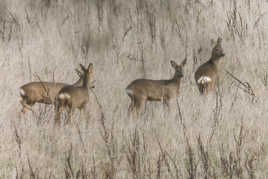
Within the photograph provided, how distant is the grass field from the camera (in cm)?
311

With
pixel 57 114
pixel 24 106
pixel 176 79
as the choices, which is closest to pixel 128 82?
pixel 176 79

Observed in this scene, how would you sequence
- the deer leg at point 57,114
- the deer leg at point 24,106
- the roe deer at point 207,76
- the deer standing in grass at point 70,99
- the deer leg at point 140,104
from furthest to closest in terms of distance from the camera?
the roe deer at point 207,76 → the deer leg at point 140,104 → the deer leg at point 24,106 → the deer standing in grass at point 70,99 → the deer leg at point 57,114

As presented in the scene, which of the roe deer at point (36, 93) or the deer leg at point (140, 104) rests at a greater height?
the roe deer at point (36, 93)

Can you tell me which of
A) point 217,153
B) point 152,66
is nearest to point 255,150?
point 217,153

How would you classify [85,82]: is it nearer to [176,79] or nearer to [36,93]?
[36,93]

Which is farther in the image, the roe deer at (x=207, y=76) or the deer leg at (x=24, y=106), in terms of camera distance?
the roe deer at (x=207, y=76)

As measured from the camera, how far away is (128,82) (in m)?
5.19

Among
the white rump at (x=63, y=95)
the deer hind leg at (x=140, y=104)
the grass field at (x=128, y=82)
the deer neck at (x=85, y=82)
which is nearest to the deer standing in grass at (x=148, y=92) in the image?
the deer hind leg at (x=140, y=104)

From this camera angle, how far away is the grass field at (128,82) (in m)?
A: 3.11

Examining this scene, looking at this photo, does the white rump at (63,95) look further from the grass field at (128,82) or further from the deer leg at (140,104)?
the deer leg at (140,104)

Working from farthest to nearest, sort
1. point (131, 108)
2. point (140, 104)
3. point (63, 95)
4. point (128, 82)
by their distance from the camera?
point (128, 82)
point (140, 104)
point (131, 108)
point (63, 95)

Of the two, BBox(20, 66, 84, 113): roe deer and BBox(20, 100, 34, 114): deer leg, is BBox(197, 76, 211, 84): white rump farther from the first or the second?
BBox(20, 100, 34, 114): deer leg

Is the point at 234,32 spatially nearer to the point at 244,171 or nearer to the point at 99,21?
the point at 99,21

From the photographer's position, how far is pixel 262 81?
4.89 meters
